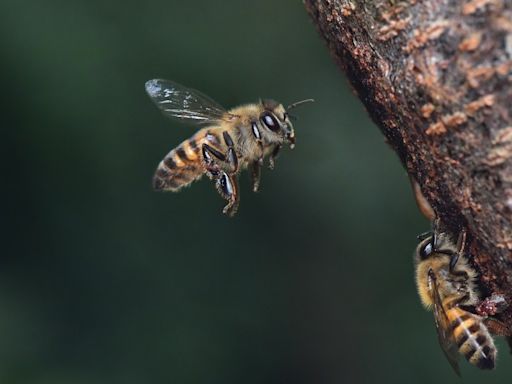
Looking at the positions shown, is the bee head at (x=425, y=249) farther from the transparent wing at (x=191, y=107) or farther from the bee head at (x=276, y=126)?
the transparent wing at (x=191, y=107)

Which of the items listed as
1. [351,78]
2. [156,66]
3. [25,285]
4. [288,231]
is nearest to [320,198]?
[288,231]

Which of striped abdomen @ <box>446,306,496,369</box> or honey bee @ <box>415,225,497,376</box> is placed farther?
striped abdomen @ <box>446,306,496,369</box>

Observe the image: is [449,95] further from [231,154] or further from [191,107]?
[191,107]

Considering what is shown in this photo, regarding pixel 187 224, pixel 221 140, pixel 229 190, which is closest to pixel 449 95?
pixel 229 190

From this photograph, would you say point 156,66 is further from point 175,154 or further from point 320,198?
point 175,154

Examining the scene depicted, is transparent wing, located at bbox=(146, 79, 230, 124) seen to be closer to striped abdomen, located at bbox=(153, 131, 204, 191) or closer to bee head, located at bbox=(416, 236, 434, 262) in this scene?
striped abdomen, located at bbox=(153, 131, 204, 191)

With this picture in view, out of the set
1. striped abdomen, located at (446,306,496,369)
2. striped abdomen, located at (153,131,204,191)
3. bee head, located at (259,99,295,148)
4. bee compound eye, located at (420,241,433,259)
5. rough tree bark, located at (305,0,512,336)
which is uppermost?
striped abdomen, located at (153,131,204,191)

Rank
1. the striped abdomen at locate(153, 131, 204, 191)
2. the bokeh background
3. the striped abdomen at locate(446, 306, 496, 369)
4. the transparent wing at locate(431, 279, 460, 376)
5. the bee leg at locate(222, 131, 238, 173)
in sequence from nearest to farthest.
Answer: the striped abdomen at locate(446, 306, 496, 369)
the transparent wing at locate(431, 279, 460, 376)
the bee leg at locate(222, 131, 238, 173)
the striped abdomen at locate(153, 131, 204, 191)
the bokeh background

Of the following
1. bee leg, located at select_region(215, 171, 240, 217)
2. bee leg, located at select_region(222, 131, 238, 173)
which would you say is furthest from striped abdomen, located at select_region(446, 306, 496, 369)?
bee leg, located at select_region(222, 131, 238, 173)
